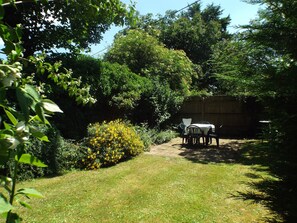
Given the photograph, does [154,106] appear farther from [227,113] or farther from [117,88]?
[227,113]

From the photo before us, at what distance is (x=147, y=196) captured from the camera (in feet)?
16.7

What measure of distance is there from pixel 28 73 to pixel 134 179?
3641 millimetres

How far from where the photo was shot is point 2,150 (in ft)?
1.95

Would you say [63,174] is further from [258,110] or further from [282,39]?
[258,110]

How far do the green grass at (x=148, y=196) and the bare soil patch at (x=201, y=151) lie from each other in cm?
113

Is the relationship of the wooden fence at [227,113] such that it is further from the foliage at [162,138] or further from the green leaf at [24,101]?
the green leaf at [24,101]

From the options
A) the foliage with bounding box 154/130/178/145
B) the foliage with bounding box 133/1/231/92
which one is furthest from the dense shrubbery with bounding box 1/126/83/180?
the foliage with bounding box 133/1/231/92

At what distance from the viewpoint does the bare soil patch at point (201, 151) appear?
8617mm

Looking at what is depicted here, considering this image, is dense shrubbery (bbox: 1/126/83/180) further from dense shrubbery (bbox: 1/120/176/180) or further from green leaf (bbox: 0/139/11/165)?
green leaf (bbox: 0/139/11/165)

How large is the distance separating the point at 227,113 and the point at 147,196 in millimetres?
10942

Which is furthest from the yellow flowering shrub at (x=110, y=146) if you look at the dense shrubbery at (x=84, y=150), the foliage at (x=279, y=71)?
the foliage at (x=279, y=71)

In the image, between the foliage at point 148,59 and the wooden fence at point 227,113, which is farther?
the foliage at point 148,59

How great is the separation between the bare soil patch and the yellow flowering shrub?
3.64 feet

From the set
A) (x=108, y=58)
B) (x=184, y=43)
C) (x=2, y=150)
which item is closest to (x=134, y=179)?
(x=2, y=150)
